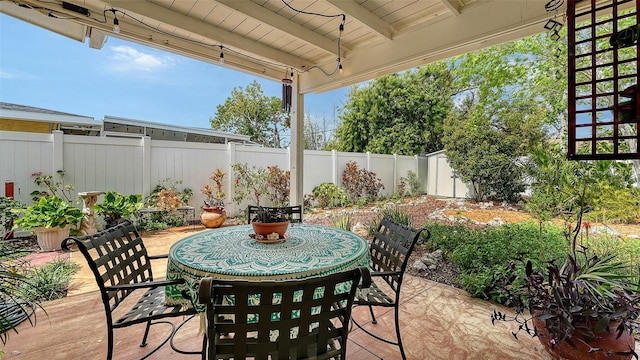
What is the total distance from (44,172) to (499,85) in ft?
26.7

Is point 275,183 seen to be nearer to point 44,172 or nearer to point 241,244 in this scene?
point 44,172

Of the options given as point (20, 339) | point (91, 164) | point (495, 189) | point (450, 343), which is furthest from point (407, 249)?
point (495, 189)

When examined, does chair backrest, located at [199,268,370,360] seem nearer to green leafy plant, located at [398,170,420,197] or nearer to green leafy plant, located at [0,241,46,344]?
green leafy plant, located at [0,241,46,344]

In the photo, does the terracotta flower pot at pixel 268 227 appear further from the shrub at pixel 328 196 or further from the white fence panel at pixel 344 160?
the white fence panel at pixel 344 160

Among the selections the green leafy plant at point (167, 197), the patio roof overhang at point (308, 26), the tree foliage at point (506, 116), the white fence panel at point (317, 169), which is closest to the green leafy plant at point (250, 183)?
the green leafy plant at point (167, 197)

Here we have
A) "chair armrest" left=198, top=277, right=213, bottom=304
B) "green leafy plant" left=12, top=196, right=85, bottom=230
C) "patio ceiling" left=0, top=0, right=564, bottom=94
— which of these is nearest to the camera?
"chair armrest" left=198, top=277, right=213, bottom=304

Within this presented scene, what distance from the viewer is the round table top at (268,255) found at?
47.6 inches

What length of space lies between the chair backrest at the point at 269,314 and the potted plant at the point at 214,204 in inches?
167

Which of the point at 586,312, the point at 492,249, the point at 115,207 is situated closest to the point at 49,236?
Result: the point at 115,207

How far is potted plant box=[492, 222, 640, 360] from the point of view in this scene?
1291mm

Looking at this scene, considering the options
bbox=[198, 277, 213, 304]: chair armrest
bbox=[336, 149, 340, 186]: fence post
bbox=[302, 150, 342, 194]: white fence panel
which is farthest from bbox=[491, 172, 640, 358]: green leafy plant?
bbox=[336, 149, 340, 186]: fence post

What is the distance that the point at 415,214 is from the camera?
5785mm

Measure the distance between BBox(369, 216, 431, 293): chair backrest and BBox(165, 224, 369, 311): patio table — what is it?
205 mm

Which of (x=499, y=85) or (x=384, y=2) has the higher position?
(x=499, y=85)
